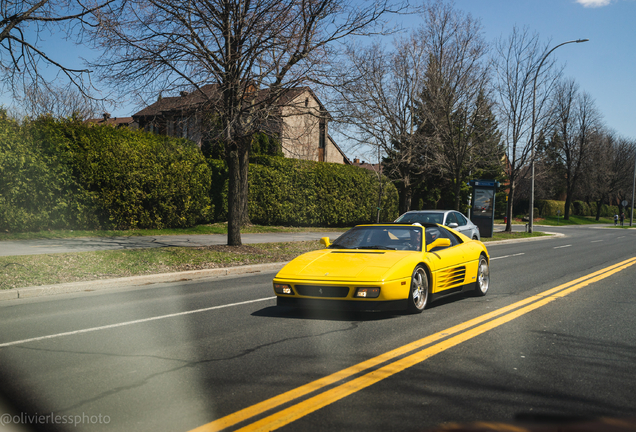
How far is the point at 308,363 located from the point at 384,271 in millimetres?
2088

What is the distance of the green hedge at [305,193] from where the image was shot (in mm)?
24552

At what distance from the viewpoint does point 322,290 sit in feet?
21.3

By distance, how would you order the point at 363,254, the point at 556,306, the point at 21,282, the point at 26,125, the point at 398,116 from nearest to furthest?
the point at 363,254
the point at 556,306
the point at 21,282
the point at 26,125
the point at 398,116

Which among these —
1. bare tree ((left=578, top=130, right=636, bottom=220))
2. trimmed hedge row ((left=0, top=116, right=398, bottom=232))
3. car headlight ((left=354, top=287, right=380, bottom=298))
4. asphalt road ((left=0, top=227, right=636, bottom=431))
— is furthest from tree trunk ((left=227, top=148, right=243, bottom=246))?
bare tree ((left=578, top=130, right=636, bottom=220))

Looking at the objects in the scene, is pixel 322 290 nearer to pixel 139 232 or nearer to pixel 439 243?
pixel 439 243

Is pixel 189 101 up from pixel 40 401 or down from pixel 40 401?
up

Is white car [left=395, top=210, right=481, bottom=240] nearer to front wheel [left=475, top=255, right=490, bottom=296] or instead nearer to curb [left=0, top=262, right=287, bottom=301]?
curb [left=0, top=262, right=287, bottom=301]

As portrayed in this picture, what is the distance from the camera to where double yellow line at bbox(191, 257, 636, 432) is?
3461 millimetres

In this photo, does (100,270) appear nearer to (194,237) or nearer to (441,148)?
(194,237)

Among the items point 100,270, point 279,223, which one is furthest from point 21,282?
point 279,223

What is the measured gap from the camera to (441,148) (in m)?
26.2

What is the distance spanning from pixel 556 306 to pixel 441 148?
19.2 metres

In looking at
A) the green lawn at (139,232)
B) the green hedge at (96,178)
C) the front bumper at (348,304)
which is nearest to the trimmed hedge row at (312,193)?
the green lawn at (139,232)

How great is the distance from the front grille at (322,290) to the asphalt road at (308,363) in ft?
1.21
